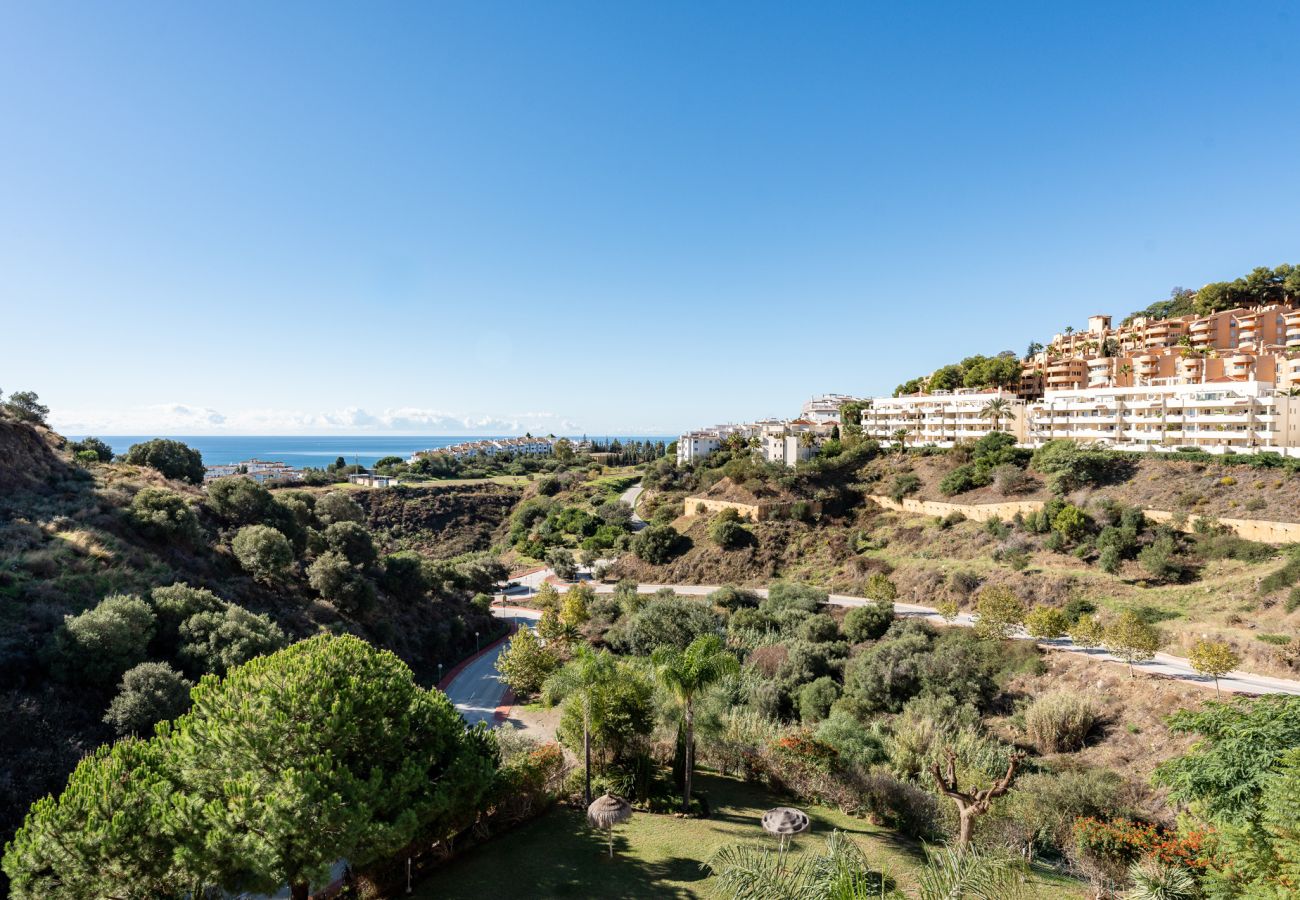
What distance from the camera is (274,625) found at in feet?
68.2

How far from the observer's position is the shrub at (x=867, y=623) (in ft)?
94.1

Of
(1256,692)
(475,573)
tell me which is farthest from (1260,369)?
(475,573)

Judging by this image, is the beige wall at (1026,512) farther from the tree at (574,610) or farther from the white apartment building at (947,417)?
the tree at (574,610)

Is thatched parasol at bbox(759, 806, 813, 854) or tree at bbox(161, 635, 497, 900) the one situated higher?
tree at bbox(161, 635, 497, 900)

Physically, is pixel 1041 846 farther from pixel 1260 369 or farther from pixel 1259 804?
pixel 1260 369

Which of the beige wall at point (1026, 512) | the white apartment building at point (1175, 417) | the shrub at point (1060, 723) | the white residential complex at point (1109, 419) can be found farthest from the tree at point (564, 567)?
the white apartment building at point (1175, 417)

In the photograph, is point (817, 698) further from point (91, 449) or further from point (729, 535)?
point (91, 449)

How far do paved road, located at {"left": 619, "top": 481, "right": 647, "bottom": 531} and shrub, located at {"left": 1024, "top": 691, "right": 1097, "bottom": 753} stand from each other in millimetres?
43865

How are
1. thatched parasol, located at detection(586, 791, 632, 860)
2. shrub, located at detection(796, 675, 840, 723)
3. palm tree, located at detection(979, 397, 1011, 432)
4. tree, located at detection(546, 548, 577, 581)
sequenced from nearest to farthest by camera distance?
thatched parasol, located at detection(586, 791, 632, 860) < shrub, located at detection(796, 675, 840, 723) < tree, located at detection(546, 548, 577, 581) < palm tree, located at detection(979, 397, 1011, 432)

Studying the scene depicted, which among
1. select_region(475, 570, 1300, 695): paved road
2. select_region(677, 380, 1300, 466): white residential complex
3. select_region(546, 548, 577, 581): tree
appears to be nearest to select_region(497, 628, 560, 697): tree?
select_region(475, 570, 1300, 695): paved road

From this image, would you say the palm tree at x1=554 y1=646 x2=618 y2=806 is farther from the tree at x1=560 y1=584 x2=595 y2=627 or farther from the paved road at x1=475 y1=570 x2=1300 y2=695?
the paved road at x1=475 y1=570 x2=1300 y2=695

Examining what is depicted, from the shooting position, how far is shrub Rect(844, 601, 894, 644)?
28.7 meters

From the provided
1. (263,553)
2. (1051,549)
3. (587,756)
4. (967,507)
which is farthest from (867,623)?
(263,553)

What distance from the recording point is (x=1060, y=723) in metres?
20.3
